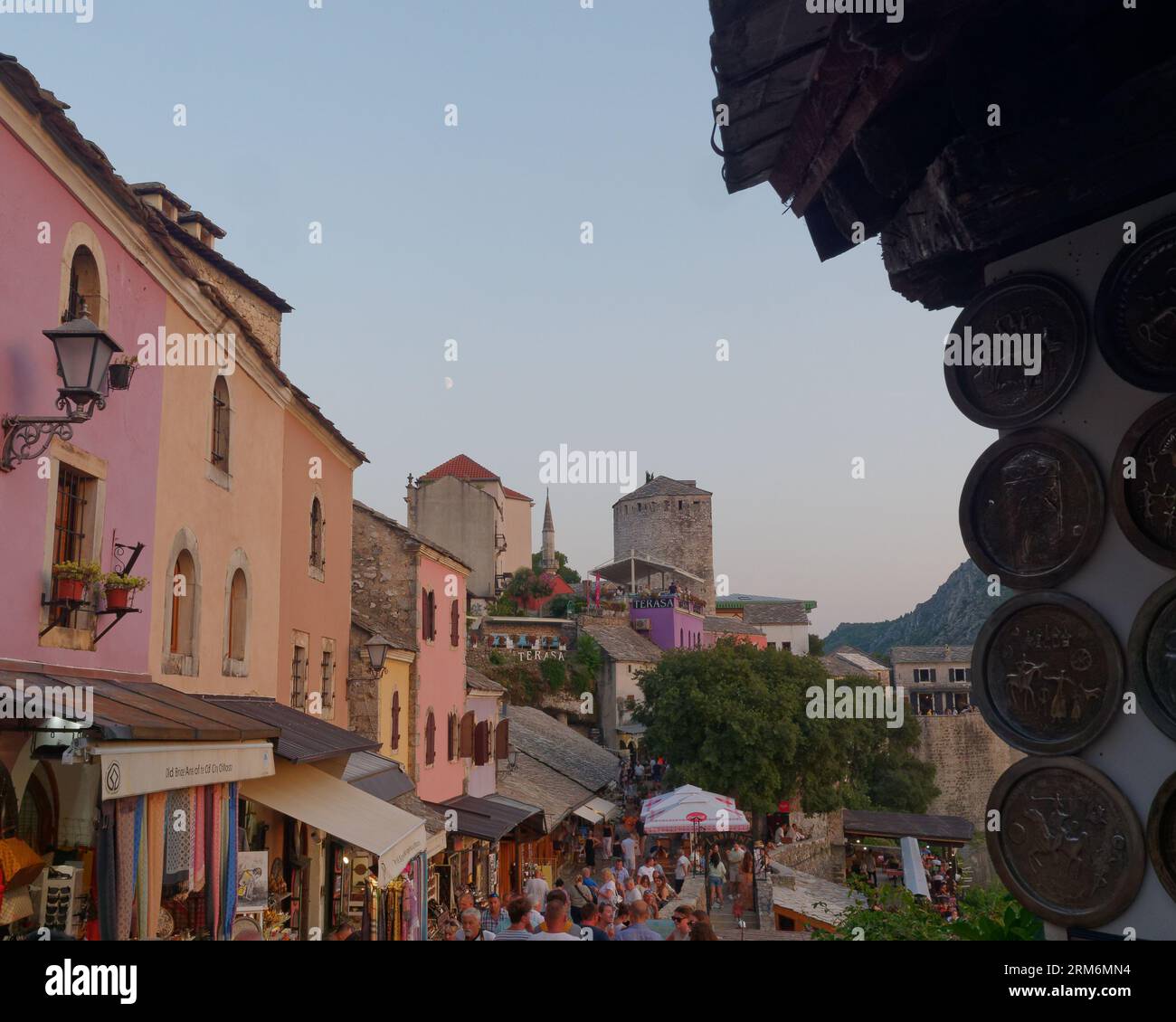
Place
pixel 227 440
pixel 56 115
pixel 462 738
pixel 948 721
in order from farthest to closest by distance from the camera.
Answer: pixel 948 721
pixel 462 738
pixel 227 440
pixel 56 115

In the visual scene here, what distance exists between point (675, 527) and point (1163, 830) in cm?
8143

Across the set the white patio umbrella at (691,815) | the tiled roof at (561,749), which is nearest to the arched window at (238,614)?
the white patio umbrella at (691,815)

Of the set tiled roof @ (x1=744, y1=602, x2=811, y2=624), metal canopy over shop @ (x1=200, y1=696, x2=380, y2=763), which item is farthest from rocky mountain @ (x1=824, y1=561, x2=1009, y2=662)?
metal canopy over shop @ (x1=200, y1=696, x2=380, y2=763)

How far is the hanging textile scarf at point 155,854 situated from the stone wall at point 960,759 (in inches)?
2198

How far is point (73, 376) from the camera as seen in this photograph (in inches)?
273

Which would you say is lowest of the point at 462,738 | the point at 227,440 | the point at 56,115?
the point at 462,738

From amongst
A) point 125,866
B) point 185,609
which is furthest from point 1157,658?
point 185,609

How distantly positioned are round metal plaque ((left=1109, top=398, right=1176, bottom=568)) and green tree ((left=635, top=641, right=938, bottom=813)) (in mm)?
33179

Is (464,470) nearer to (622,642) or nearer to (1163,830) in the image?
(622,642)

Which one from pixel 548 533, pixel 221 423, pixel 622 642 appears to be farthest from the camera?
pixel 548 533

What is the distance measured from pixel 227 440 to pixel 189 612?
224 centimetres

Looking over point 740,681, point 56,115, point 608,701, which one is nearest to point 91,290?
point 56,115

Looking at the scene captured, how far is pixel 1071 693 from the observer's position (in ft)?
12.9
